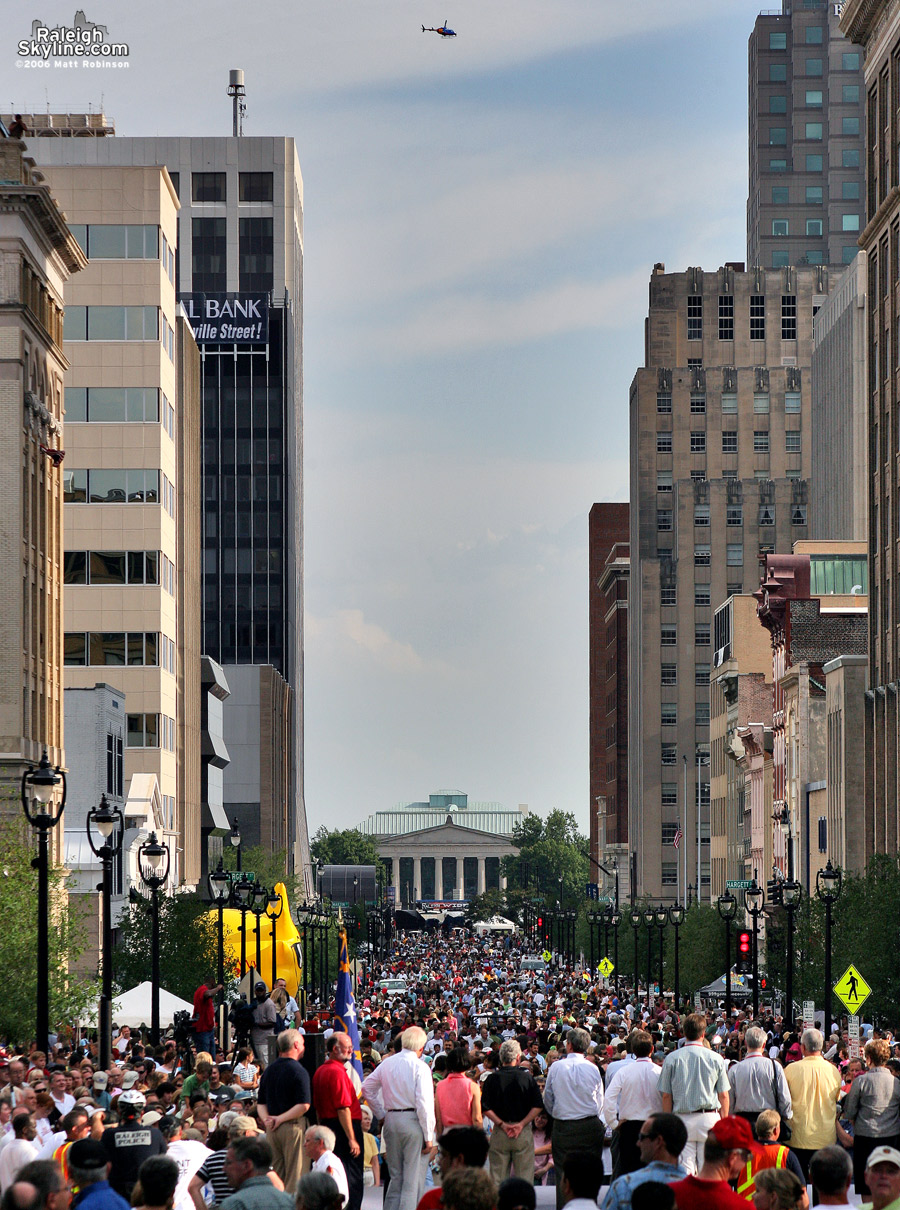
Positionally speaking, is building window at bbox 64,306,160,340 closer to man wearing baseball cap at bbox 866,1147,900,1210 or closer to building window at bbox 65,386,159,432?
building window at bbox 65,386,159,432

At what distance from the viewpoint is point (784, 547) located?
170250mm

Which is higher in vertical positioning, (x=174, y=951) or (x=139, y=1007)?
(x=139, y=1007)

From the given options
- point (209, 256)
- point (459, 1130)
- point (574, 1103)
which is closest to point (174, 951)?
point (574, 1103)

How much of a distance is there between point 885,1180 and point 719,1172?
117 centimetres

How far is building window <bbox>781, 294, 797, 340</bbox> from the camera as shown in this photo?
589 ft

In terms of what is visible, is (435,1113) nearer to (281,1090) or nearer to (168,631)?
(281,1090)

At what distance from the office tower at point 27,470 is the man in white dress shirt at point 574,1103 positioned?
133 feet

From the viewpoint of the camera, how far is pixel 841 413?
144 metres

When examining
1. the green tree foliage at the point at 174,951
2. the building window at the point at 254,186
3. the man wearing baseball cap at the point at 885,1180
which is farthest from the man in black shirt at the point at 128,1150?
the building window at the point at 254,186

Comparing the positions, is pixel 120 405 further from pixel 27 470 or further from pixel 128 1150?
pixel 128 1150

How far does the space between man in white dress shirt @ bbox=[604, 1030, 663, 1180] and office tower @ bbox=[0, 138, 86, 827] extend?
41.1 m

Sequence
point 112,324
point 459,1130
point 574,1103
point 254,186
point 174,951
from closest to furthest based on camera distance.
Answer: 1. point 459,1130
2. point 574,1103
3. point 174,951
4. point 112,324
5. point 254,186

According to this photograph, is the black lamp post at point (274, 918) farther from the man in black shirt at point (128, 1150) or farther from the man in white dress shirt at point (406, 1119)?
the man in black shirt at point (128, 1150)

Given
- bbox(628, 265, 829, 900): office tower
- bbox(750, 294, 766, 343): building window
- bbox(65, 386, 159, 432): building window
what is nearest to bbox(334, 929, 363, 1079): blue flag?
bbox(65, 386, 159, 432): building window
